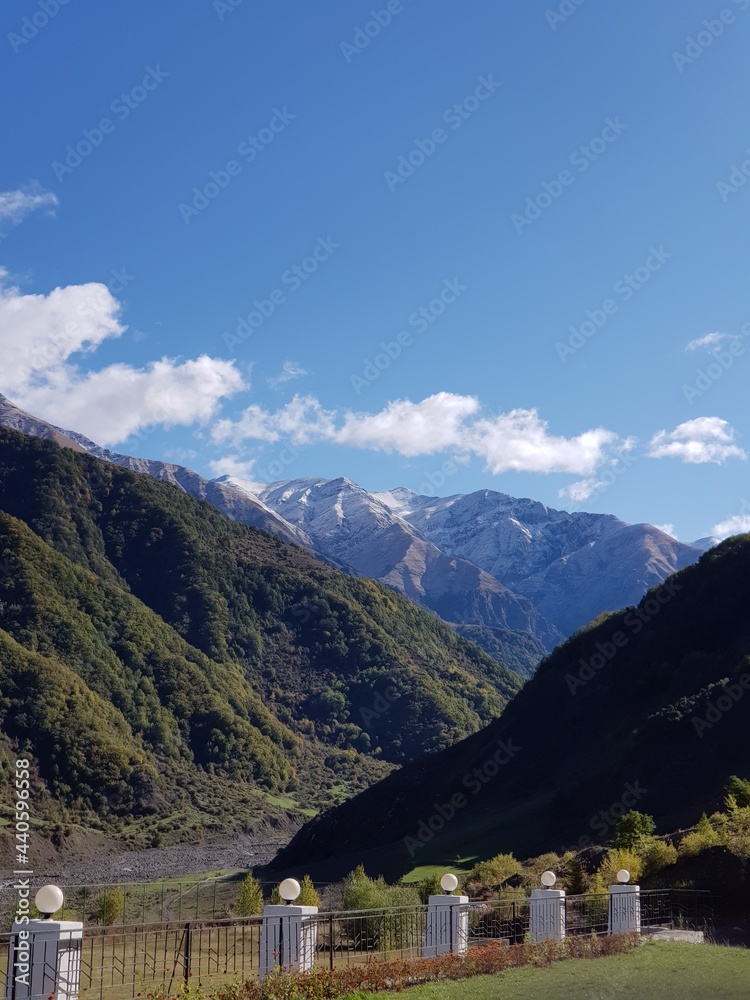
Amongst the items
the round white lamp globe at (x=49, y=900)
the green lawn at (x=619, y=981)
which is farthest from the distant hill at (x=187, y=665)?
the round white lamp globe at (x=49, y=900)

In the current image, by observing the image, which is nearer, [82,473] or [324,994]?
[324,994]

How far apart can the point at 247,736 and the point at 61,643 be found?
90.0 feet

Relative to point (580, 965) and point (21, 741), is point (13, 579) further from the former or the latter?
point (580, 965)

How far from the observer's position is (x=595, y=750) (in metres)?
70.9

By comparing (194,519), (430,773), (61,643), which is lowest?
(430,773)

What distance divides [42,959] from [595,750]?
64.2m

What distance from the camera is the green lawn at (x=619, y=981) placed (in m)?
13.9

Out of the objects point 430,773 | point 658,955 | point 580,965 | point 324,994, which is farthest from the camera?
point 430,773

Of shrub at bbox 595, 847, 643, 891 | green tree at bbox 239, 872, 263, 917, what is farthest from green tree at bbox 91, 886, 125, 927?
shrub at bbox 595, 847, 643, 891

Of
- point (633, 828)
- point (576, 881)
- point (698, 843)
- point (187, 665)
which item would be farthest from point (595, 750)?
point (187, 665)

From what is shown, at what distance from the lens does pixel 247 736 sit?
123938 millimetres

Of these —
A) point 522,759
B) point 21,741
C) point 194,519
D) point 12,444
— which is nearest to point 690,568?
point 522,759

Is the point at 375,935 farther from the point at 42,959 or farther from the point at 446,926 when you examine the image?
the point at 42,959

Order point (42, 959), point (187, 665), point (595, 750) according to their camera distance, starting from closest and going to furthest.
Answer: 1. point (42, 959)
2. point (595, 750)
3. point (187, 665)
